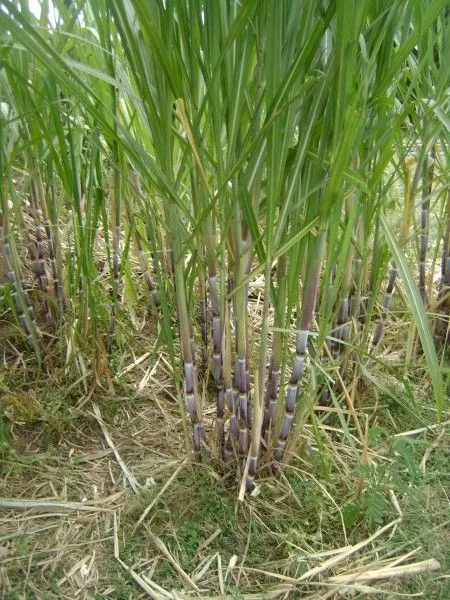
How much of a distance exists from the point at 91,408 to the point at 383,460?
19.4 inches

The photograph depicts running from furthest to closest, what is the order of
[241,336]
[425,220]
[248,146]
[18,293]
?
Result: [425,220]
[18,293]
[241,336]
[248,146]

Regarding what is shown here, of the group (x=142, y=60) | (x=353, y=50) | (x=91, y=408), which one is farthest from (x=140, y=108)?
(x=91, y=408)

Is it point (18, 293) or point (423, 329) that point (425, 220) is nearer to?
point (423, 329)

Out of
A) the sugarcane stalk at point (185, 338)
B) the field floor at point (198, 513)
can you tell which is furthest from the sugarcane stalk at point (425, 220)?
the sugarcane stalk at point (185, 338)

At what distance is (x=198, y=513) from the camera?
857mm

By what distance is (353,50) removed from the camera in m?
0.58

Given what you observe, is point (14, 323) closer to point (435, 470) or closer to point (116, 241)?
point (116, 241)

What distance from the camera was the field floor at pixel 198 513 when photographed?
0.78 m

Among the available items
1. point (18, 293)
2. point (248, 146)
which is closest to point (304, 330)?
point (248, 146)

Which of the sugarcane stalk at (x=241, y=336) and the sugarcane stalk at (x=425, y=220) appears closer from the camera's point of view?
the sugarcane stalk at (x=241, y=336)

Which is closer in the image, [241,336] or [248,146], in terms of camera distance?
[248,146]

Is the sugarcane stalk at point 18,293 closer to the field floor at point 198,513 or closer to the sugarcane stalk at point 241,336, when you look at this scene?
the field floor at point 198,513

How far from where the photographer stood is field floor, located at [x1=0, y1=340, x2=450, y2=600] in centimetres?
78

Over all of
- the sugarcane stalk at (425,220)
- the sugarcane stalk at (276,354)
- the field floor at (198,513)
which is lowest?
the field floor at (198,513)
